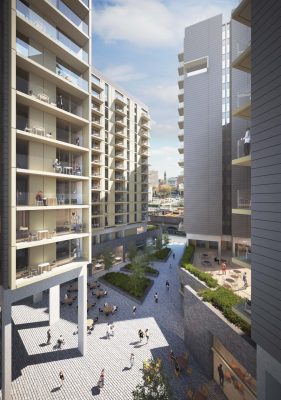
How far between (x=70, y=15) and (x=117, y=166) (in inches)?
1097

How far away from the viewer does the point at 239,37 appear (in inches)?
1337

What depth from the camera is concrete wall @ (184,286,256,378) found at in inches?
490

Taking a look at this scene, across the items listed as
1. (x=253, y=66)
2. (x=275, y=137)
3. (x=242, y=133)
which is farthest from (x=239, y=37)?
(x=275, y=137)

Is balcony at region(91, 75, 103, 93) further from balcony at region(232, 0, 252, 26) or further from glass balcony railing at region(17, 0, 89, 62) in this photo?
balcony at region(232, 0, 252, 26)

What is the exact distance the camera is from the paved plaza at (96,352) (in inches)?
612

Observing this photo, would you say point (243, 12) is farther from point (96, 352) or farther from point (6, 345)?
point (96, 352)

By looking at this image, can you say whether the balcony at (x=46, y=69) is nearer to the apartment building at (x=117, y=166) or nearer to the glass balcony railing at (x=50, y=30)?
the glass balcony railing at (x=50, y=30)

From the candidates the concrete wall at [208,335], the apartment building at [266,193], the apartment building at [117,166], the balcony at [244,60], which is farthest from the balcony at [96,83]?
the concrete wall at [208,335]

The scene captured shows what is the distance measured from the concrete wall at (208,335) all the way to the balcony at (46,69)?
18.2 metres

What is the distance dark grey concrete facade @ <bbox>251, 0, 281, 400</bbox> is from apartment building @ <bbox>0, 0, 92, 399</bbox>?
1203cm

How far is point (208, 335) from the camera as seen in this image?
1667cm

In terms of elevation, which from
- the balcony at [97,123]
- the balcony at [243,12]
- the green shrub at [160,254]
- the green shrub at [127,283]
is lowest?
the green shrub at [127,283]

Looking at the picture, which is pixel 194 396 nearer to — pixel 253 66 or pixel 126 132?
pixel 253 66

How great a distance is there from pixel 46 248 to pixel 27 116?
8.83 metres
